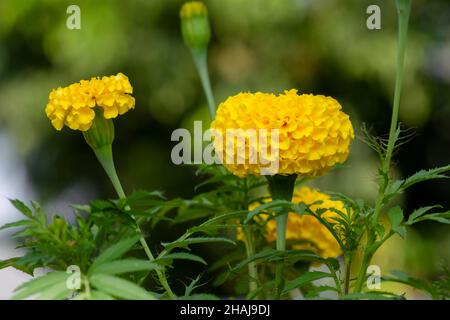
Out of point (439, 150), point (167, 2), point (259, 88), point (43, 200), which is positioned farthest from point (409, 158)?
point (43, 200)

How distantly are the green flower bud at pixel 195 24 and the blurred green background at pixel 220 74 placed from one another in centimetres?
146

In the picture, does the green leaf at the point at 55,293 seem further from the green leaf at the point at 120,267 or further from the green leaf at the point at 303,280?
the green leaf at the point at 303,280

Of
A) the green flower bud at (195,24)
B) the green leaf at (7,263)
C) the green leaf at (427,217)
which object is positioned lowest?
the green leaf at (7,263)

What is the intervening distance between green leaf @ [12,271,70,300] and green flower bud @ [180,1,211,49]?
603mm

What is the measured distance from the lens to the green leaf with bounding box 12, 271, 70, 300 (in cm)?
47

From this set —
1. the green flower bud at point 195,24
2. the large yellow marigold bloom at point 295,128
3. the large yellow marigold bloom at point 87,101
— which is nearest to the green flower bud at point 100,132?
the large yellow marigold bloom at point 87,101

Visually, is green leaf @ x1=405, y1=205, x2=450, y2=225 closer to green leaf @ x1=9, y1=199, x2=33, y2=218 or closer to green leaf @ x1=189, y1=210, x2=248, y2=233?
green leaf @ x1=189, y1=210, x2=248, y2=233

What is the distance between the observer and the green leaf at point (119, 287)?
1.53 feet

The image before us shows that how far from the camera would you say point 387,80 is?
8.33 ft

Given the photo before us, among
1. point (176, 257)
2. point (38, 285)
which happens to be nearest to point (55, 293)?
point (38, 285)

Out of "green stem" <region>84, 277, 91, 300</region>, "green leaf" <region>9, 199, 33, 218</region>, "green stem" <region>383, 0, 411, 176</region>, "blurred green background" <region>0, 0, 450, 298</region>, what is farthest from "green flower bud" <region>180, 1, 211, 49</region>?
"blurred green background" <region>0, 0, 450, 298</region>

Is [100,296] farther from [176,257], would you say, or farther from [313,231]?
[313,231]

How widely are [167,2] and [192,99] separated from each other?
35 cm

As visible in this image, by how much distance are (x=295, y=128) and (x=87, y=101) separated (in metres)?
0.20
